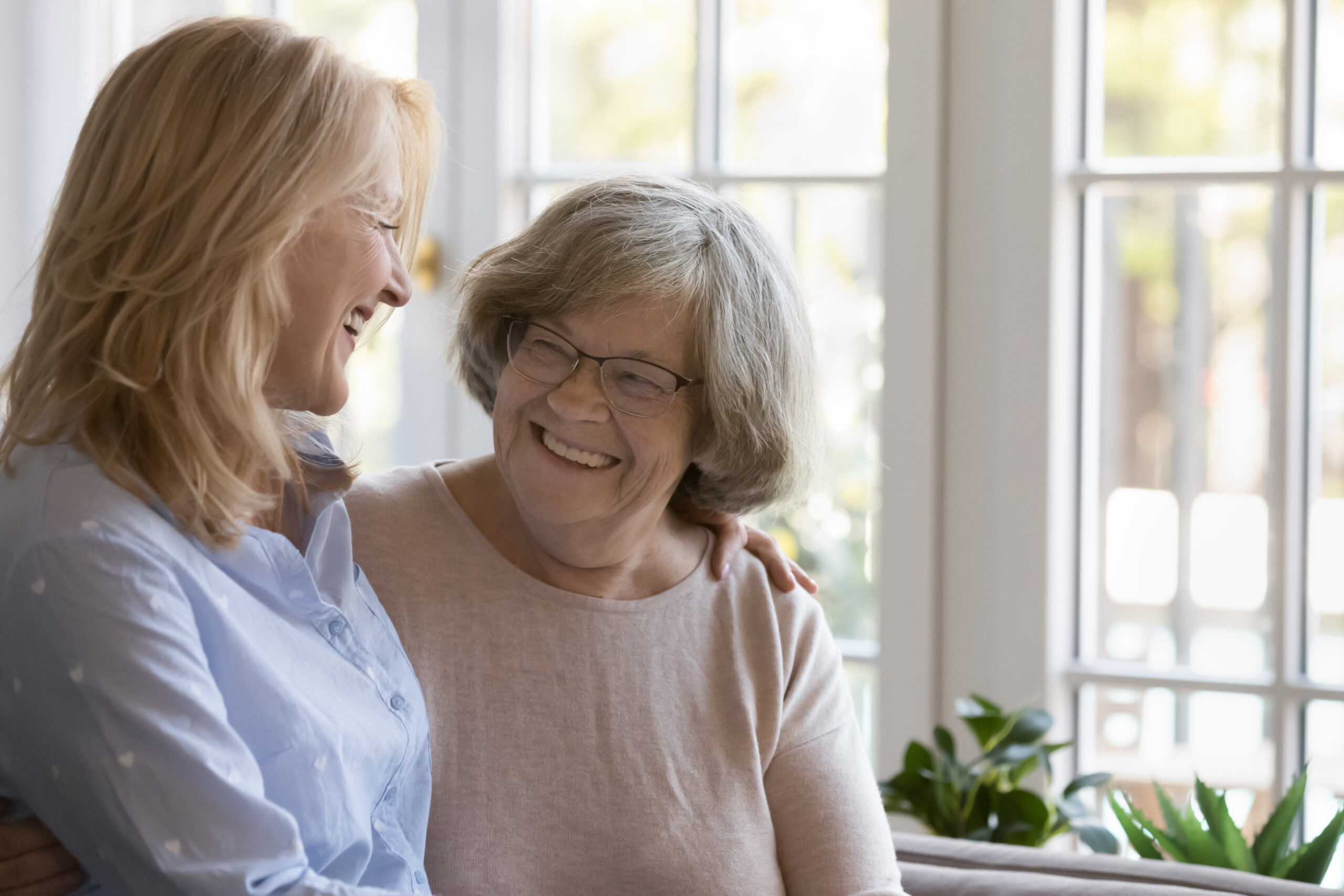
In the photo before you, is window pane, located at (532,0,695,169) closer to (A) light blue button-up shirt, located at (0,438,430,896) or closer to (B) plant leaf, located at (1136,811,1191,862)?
(B) plant leaf, located at (1136,811,1191,862)

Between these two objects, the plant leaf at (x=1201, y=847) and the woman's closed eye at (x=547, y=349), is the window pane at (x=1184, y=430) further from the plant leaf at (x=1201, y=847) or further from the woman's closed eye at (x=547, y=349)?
the woman's closed eye at (x=547, y=349)

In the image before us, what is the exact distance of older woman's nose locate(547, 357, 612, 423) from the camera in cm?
135

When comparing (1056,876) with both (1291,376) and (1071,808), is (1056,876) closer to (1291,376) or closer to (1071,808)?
(1071,808)

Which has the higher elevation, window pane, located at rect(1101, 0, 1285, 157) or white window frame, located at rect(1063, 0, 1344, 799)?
window pane, located at rect(1101, 0, 1285, 157)

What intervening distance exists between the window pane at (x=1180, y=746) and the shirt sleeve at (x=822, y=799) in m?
Answer: 0.86

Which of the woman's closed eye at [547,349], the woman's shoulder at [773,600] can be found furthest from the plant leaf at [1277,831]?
the woman's closed eye at [547,349]

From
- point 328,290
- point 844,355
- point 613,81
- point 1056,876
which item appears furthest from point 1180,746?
point 328,290

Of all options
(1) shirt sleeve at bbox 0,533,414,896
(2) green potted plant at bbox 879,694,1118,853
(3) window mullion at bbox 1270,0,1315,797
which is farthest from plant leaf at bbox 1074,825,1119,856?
(1) shirt sleeve at bbox 0,533,414,896

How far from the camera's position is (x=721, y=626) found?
1.48 m

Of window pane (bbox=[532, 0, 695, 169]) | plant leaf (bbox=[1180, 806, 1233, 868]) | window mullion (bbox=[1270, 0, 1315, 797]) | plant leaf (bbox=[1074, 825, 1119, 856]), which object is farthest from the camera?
window pane (bbox=[532, 0, 695, 169])

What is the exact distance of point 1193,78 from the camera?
2.08m

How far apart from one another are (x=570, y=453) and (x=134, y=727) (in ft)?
1.96

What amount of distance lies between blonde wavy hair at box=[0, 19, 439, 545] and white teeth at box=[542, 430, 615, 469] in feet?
1.29

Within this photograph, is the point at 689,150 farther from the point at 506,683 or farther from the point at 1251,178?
the point at 506,683
